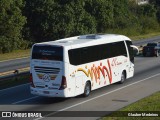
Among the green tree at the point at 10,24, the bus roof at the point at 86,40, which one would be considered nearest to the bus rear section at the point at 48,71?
the bus roof at the point at 86,40

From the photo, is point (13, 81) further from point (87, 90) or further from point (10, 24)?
point (10, 24)

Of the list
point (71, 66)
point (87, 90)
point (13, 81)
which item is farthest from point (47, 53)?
point (13, 81)

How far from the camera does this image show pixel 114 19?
282 feet

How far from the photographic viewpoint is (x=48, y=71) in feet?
72.3

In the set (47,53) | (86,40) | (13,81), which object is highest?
(86,40)

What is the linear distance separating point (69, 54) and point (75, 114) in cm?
379

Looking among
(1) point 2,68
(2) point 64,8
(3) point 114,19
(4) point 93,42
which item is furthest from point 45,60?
(3) point 114,19

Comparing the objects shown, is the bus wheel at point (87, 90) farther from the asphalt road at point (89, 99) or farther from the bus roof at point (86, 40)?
the bus roof at point (86, 40)

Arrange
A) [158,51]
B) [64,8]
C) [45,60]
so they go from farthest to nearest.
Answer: [64,8], [158,51], [45,60]

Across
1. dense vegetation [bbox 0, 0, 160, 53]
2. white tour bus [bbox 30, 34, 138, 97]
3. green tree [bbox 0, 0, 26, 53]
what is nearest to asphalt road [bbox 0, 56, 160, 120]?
white tour bus [bbox 30, 34, 138, 97]

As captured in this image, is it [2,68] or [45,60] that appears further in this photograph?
[2,68]

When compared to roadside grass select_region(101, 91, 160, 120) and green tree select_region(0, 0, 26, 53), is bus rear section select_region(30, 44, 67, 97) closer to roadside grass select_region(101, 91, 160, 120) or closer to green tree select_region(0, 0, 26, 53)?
roadside grass select_region(101, 91, 160, 120)

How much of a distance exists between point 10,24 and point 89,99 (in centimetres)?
3744

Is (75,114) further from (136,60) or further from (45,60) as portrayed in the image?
(136,60)
